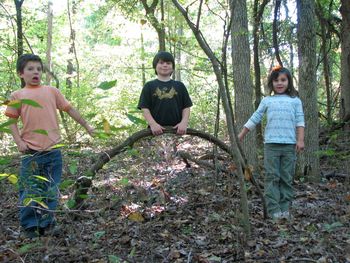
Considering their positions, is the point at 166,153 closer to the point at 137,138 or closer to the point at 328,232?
the point at 137,138

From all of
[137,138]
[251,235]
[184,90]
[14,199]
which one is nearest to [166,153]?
[137,138]

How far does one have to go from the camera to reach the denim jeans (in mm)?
5078

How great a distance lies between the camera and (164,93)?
4473mm

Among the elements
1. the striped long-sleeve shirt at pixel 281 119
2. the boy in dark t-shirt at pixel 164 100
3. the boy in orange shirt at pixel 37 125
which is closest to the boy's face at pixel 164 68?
the boy in dark t-shirt at pixel 164 100

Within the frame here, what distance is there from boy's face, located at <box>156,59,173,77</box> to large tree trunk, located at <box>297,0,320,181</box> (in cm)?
291

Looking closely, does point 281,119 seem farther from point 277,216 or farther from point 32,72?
point 32,72

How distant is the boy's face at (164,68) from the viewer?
4.53m

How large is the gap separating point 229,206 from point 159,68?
1.67m

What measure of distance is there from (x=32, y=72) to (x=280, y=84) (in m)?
2.90

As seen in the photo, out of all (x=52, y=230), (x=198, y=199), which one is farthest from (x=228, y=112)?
(x=52, y=230)

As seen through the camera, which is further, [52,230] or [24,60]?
[24,60]

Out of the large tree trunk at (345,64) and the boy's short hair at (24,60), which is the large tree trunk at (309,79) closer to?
the large tree trunk at (345,64)

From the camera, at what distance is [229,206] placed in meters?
4.43

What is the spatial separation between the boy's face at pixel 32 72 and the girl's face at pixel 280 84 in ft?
9.16
